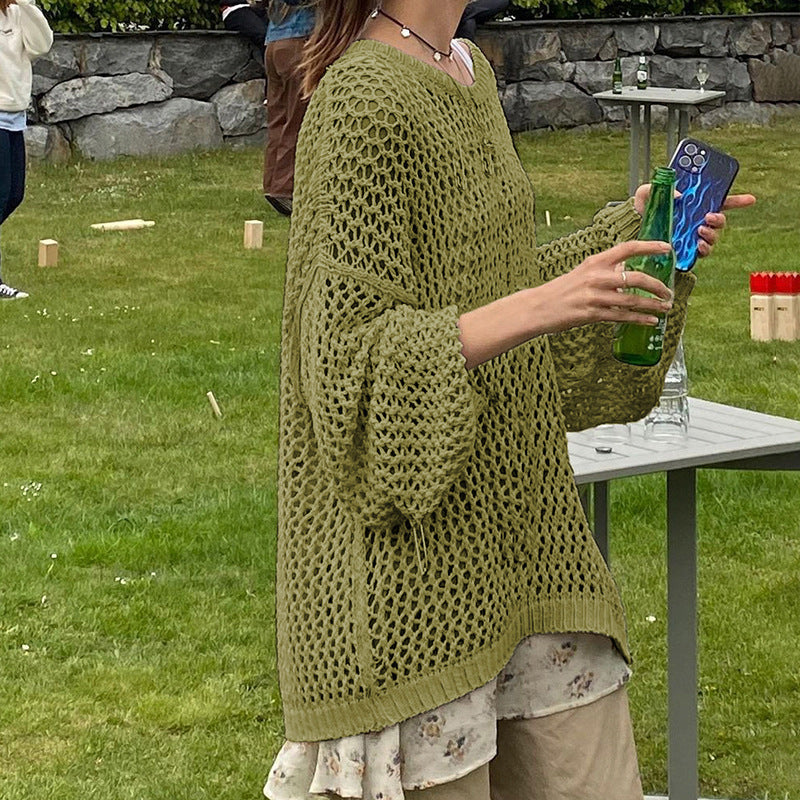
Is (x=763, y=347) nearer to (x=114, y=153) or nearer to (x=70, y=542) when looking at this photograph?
(x=70, y=542)

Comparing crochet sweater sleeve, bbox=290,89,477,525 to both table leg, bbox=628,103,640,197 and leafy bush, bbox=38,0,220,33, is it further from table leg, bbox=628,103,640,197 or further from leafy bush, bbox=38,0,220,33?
leafy bush, bbox=38,0,220,33

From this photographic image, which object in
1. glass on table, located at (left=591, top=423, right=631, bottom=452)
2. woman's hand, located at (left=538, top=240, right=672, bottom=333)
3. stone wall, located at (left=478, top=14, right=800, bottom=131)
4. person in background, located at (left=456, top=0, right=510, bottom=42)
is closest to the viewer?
woman's hand, located at (left=538, top=240, right=672, bottom=333)

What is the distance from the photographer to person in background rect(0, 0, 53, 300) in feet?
32.6

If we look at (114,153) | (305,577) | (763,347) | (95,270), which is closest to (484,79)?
(305,577)

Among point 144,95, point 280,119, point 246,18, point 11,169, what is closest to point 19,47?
point 11,169

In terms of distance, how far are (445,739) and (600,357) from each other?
0.70 metres

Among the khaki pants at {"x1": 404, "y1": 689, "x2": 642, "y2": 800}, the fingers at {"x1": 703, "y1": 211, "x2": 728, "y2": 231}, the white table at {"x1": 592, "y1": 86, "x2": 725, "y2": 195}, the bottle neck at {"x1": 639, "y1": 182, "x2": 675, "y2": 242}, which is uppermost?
the bottle neck at {"x1": 639, "y1": 182, "x2": 675, "y2": 242}

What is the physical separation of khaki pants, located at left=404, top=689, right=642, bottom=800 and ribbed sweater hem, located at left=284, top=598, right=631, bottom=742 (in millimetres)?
136

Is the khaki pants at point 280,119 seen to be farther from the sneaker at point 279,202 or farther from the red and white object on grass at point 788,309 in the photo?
the red and white object on grass at point 788,309

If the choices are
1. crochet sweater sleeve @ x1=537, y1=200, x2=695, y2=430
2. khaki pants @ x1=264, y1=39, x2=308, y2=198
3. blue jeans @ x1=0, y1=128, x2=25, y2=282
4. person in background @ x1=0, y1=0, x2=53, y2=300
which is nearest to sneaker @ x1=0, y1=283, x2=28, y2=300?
person in background @ x1=0, y1=0, x2=53, y2=300

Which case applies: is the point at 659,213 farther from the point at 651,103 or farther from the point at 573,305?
the point at 651,103

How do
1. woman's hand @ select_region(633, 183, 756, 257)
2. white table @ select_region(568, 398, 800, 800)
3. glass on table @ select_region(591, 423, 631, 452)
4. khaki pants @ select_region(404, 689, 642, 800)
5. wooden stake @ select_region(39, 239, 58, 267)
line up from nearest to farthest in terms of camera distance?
khaki pants @ select_region(404, 689, 642, 800) < woman's hand @ select_region(633, 183, 756, 257) < white table @ select_region(568, 398, 800, 800) < glass on table @ select_region(591, 423, 631, 452) < wooden stake @ select_region(39, 239, 58, 267)

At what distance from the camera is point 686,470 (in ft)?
11.7

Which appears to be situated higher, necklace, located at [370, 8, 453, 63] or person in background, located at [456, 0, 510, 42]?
necklace, located at [370, 8, 453, 63]
